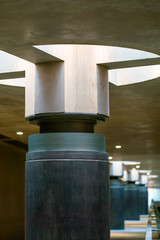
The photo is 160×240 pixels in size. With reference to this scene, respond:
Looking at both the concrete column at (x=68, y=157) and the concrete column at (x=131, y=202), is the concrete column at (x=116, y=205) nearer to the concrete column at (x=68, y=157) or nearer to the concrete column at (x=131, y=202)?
the concrete column at (x=131, y=202)

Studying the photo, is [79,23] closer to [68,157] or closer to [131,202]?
[68,157]

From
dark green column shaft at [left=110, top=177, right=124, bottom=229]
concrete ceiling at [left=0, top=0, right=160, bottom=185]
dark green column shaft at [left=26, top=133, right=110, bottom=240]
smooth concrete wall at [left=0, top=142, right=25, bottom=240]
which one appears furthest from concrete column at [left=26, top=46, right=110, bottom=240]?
dark green column shaft at [left=110, top=177, right=124, bottom=229]

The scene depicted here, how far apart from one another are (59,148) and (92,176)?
35.3 inches

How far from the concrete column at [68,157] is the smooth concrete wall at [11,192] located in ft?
55.8

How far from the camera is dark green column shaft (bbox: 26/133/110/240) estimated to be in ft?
30.2

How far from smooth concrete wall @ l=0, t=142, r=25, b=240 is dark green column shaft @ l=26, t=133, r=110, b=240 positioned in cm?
1701

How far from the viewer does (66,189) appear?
9.21 m

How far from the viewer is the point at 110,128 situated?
21.4 meters

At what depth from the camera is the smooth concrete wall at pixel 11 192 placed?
2625 cm

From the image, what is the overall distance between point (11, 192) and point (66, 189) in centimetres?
1895

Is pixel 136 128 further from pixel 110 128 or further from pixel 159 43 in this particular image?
pixel 159 43

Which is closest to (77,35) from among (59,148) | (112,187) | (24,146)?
(59,148)

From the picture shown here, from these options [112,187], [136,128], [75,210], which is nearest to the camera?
[75,210]

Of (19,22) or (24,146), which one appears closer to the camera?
(19,22)
